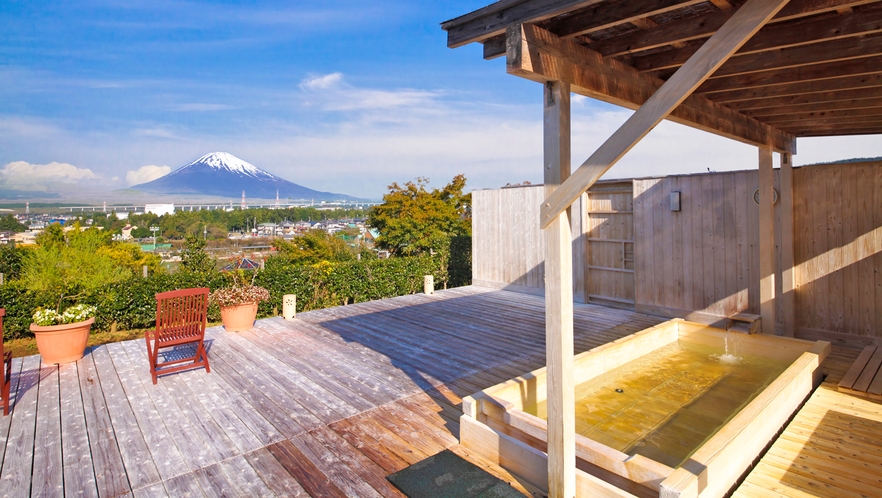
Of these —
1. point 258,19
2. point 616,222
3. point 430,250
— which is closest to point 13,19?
point 258,19

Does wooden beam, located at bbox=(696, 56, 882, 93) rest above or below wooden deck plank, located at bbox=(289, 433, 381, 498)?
above

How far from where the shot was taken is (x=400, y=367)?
4945 millimetres

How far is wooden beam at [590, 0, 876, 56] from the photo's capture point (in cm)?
232

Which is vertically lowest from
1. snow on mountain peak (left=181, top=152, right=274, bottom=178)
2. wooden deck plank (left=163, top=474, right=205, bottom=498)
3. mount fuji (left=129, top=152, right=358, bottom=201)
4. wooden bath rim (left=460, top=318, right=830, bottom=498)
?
wooden deck plank (left=163, top=474, right=205, bottom=498)

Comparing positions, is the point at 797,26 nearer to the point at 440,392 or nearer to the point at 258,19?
the point at 440,392

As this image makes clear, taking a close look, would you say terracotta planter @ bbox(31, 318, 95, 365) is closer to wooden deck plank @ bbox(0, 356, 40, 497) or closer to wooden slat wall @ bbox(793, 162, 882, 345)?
wooden deck plank @ bbox(0, 356, 40, 497)

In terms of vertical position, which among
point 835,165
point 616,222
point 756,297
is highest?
point 835,165

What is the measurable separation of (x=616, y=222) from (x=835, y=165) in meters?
2.77

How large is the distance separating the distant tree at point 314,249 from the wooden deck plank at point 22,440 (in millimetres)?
7895

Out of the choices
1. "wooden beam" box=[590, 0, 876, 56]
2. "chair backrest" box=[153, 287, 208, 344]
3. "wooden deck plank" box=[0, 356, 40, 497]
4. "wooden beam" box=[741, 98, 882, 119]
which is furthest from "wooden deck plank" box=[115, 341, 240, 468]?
"wooden beam" box=[741, 98, 882, 119]

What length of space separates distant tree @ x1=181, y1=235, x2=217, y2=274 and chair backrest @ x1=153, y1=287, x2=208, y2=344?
408 cm

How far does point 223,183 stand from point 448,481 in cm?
14620

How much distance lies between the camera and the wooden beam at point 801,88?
3.57 m

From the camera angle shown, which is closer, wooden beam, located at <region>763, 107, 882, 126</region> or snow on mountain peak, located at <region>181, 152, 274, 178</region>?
wooden beam, located at <region>763, 107, 882, 126</region>
